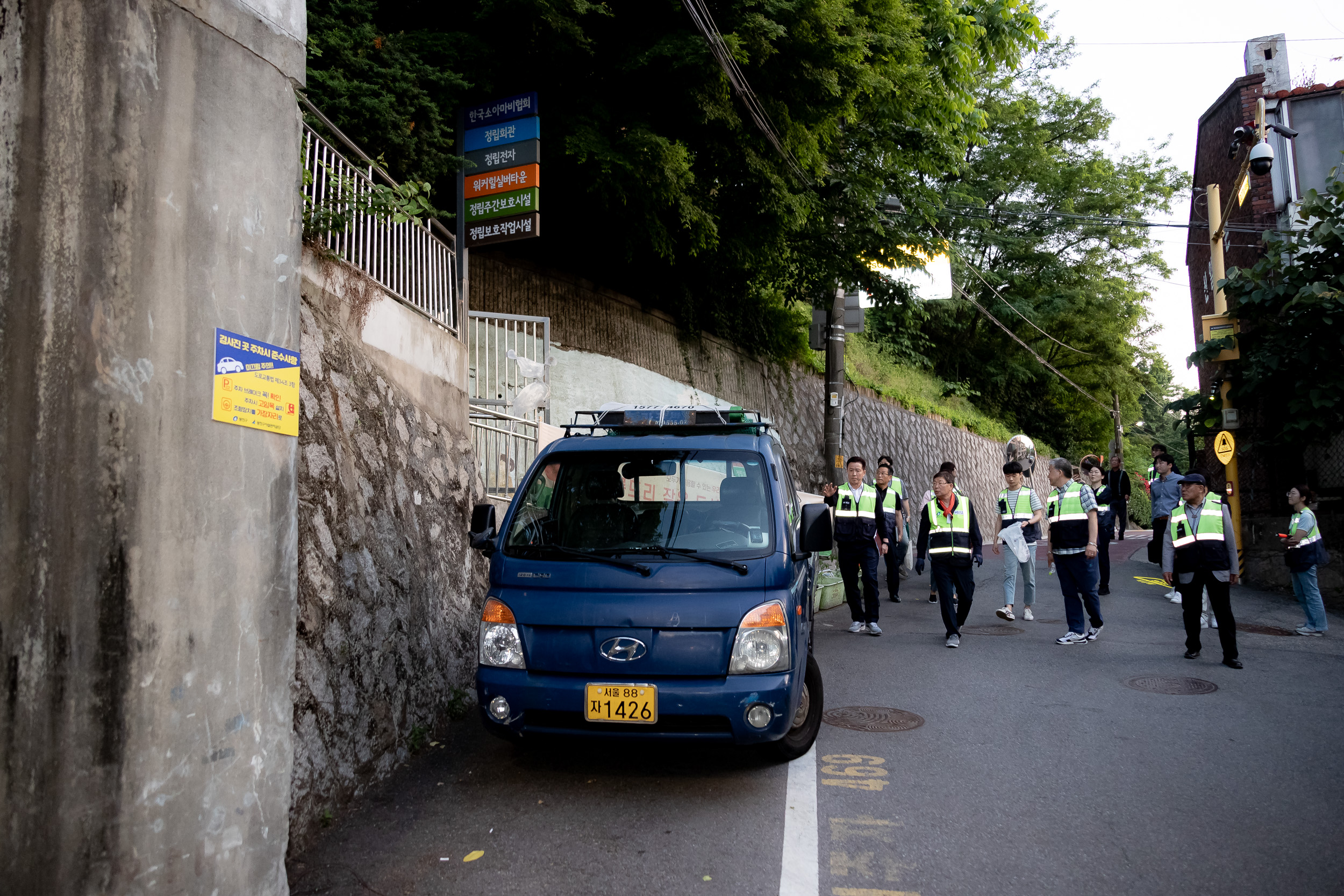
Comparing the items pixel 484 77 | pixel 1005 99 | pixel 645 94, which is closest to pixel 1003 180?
pixel 1005 99

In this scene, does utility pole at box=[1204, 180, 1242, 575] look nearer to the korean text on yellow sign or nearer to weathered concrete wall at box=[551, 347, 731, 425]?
weathered concrete wall at box=[551, 347, 731, 425]

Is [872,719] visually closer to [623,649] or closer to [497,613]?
[623,649]

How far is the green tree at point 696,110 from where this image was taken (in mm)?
10125

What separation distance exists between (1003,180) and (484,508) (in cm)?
3216

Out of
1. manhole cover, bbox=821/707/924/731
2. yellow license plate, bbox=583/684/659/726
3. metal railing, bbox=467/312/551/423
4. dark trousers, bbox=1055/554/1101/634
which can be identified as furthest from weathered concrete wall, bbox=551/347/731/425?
yellow license plate, bbox=583/684/659/726

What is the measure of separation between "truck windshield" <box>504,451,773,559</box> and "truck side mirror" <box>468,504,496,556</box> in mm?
145

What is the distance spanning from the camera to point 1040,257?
115ft

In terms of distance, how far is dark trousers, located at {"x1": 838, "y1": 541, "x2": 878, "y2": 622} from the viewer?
1016 cm

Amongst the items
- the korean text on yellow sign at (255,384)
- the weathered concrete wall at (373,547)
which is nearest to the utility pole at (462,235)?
the weathered concrete wall at (373,547)

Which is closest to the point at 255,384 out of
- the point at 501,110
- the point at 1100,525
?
the point at 501,110

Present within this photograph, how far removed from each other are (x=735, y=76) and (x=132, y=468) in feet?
32.6

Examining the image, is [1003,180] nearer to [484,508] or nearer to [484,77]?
[484,77]

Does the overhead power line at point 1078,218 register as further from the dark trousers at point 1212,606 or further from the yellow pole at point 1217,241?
the dark trousers at point 1212,606

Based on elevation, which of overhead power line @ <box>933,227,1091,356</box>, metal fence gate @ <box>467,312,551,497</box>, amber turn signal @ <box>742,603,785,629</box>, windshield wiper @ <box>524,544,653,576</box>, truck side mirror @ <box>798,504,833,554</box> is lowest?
amber turn signal @ <box>742,603,785,629</box>
